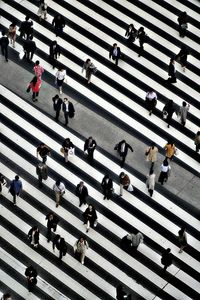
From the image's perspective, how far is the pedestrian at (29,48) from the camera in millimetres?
37062

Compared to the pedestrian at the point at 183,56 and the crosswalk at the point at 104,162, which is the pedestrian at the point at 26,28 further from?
the pedestrian at the point at 183,56

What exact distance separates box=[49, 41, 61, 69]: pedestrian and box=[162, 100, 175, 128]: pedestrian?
515cm

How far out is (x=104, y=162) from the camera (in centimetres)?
3519

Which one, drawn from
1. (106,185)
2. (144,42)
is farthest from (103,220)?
(144,42)

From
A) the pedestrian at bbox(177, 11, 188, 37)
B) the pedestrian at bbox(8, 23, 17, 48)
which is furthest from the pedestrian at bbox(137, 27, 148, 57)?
the pedestrian at bbox(8, 23, 17, 48)

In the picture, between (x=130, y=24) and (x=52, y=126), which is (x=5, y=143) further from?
(x=130, y=24)

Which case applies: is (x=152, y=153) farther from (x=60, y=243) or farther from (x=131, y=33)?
(x=131, y=33)

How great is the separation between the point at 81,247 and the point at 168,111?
7092 mm

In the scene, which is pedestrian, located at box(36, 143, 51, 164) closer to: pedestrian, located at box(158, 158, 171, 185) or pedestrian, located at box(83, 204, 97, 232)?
pedestrian, located at box(83, 204, 97, 232)

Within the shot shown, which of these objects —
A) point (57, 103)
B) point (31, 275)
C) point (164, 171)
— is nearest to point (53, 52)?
point (57, 103)

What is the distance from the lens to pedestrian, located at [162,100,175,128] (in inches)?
1396

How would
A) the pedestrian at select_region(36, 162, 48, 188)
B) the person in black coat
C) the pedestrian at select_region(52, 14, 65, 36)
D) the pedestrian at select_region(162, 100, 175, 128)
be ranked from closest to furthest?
the pedestrian at select_region(36, 162, 48, 188) < the pedestrian at select_region(162, 100, 175, 128) < the person in black coat < the pedestrian at select_region(52, 14, 65, 36)

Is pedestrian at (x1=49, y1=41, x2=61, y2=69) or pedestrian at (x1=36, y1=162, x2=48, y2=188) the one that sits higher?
pedestrian at (x1=49, y1=41, x2=61, y2=69)

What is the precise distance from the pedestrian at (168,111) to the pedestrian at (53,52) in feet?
16.9
